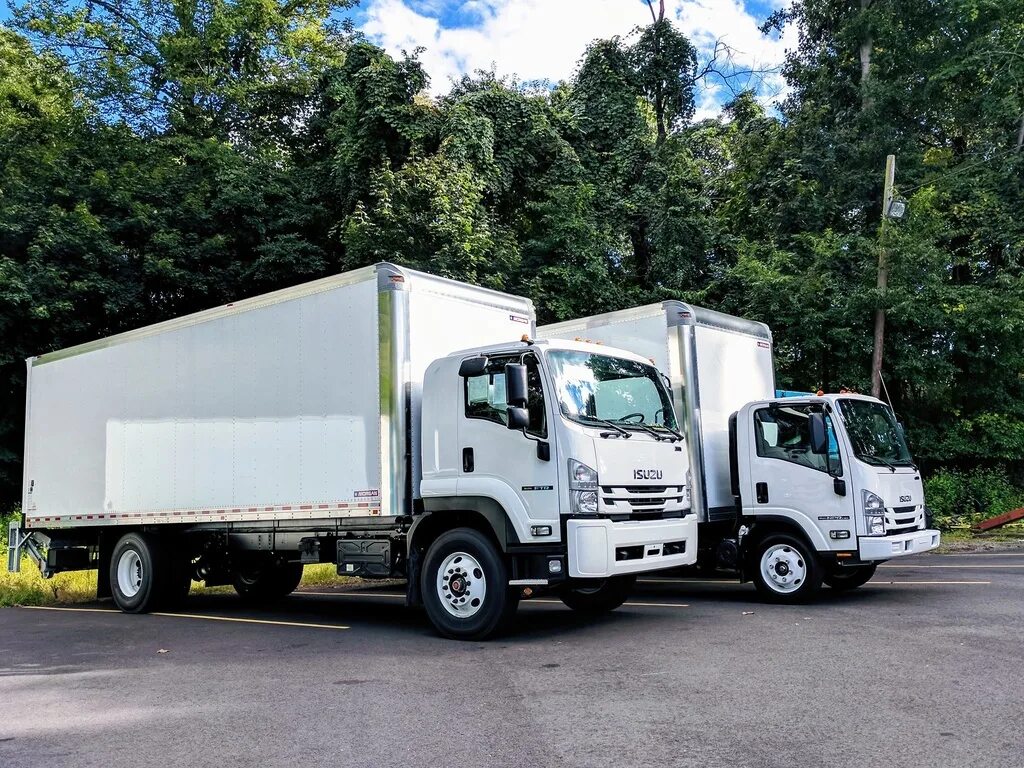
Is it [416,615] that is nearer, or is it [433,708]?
[433,708]

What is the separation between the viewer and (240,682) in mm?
6773

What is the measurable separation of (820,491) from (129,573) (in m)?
8.68

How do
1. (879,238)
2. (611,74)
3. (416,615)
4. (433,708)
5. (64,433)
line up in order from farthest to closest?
(611,74)
(879,238)
(64,433)
(416,615)
(433,708)

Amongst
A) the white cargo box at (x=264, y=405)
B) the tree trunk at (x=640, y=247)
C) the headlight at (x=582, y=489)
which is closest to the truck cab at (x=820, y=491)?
the white cargo box at (x=264, y=405)

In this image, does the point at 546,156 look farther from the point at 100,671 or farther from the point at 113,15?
the point at 100,671

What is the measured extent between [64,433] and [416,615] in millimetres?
5724

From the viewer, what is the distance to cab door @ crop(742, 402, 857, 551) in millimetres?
9773

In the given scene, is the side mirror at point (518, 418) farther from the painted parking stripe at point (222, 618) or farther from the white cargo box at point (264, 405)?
the painted parking stripe at point (222, 618)

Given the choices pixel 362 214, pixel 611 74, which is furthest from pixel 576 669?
pixel 611 74

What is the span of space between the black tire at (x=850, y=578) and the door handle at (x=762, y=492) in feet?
4.15

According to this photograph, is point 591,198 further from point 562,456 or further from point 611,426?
point 562,456

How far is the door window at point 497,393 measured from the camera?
8.02m

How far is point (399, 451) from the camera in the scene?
28.1ft

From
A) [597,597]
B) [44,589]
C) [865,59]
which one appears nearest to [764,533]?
[597,597]
